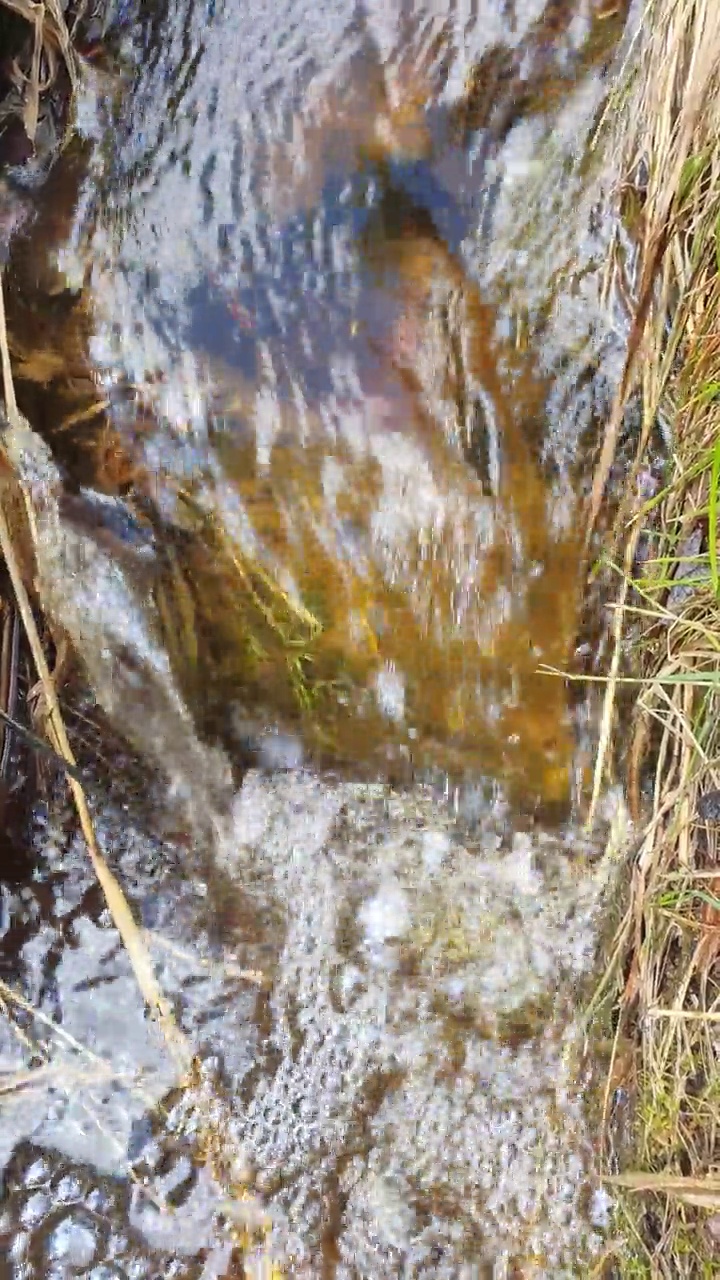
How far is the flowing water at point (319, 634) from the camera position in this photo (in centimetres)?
156

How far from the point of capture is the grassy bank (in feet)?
4.65

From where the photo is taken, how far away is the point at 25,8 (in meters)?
1.56

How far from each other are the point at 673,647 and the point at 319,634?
0.60 meters

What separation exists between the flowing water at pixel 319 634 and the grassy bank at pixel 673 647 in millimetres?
78

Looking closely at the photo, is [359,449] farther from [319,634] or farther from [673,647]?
[673,647]

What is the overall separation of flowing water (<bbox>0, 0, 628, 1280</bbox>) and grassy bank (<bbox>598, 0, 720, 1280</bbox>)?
0.08 meters

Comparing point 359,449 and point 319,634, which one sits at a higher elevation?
point 359,449

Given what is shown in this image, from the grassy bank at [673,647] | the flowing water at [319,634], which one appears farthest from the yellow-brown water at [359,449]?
the grassy bank at [673,647]

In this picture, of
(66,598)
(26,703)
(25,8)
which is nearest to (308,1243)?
(26,703)

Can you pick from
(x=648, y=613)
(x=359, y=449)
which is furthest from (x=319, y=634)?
(x=648, y=613)

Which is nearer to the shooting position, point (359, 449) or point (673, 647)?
point (673, 647)

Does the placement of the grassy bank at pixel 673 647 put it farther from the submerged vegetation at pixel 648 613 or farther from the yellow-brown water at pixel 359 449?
the yellow-brown water at pixel 359 449

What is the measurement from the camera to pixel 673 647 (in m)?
1.52

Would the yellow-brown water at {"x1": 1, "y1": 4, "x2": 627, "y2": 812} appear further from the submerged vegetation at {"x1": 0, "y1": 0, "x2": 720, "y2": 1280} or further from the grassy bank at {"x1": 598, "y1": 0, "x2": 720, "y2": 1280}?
the grassy bank at {"x1": 598, "y1": 0, "x2": 720, "y2": 1280}
